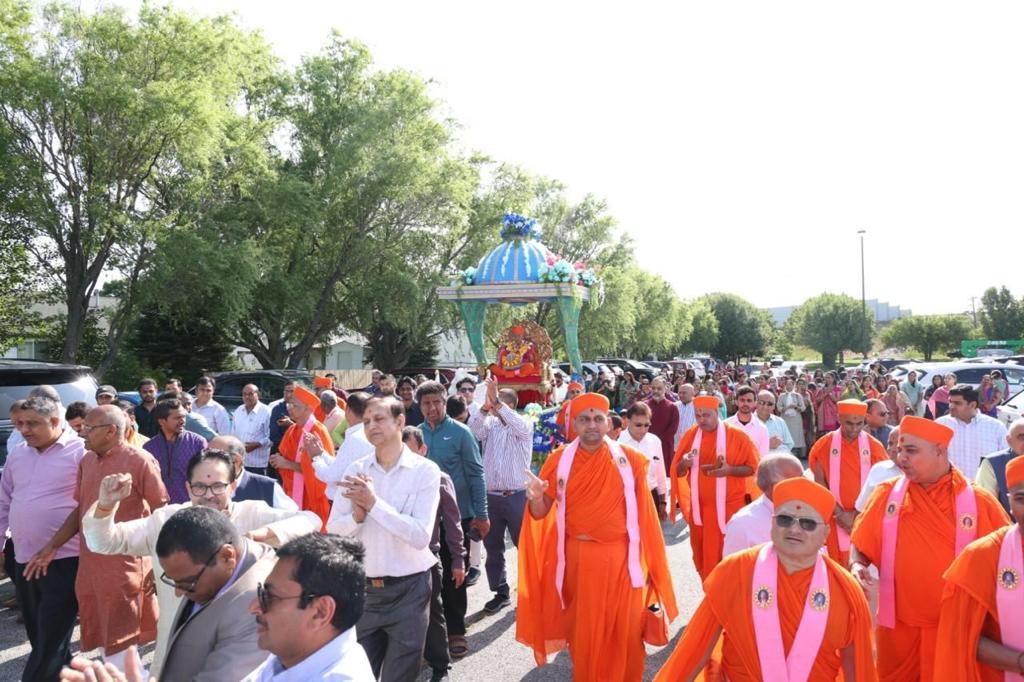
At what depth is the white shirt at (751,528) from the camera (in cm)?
463

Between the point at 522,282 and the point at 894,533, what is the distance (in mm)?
17458

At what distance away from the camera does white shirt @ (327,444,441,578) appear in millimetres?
4359

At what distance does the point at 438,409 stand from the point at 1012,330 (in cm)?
7982

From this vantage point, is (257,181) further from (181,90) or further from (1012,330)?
(1012,330)

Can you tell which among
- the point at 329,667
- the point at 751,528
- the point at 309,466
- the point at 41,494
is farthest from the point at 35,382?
the point at 329,667

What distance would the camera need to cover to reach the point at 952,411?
7812 mm

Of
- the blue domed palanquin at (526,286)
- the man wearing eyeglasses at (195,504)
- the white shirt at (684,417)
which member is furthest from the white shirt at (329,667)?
the blue domed palanquin at (526,286)

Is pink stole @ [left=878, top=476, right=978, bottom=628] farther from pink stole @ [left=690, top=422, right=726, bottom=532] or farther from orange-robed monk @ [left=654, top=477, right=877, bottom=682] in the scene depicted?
pink stole @ [left=690, top=422, right=726, bottom=532]

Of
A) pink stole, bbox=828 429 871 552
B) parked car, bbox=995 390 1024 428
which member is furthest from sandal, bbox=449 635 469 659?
parked car, bbox=995 390 1024 428

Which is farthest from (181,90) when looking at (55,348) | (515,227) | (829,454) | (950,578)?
(950,578)

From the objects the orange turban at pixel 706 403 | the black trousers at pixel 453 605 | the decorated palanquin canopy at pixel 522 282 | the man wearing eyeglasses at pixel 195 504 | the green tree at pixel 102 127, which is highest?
the green tree at pixel 102 127

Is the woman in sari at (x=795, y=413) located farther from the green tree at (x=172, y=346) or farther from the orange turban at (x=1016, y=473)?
the green tree at (x=172, y=346)

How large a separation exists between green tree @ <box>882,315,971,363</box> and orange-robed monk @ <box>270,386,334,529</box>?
81831 mm

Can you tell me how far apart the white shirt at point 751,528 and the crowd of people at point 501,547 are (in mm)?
16
